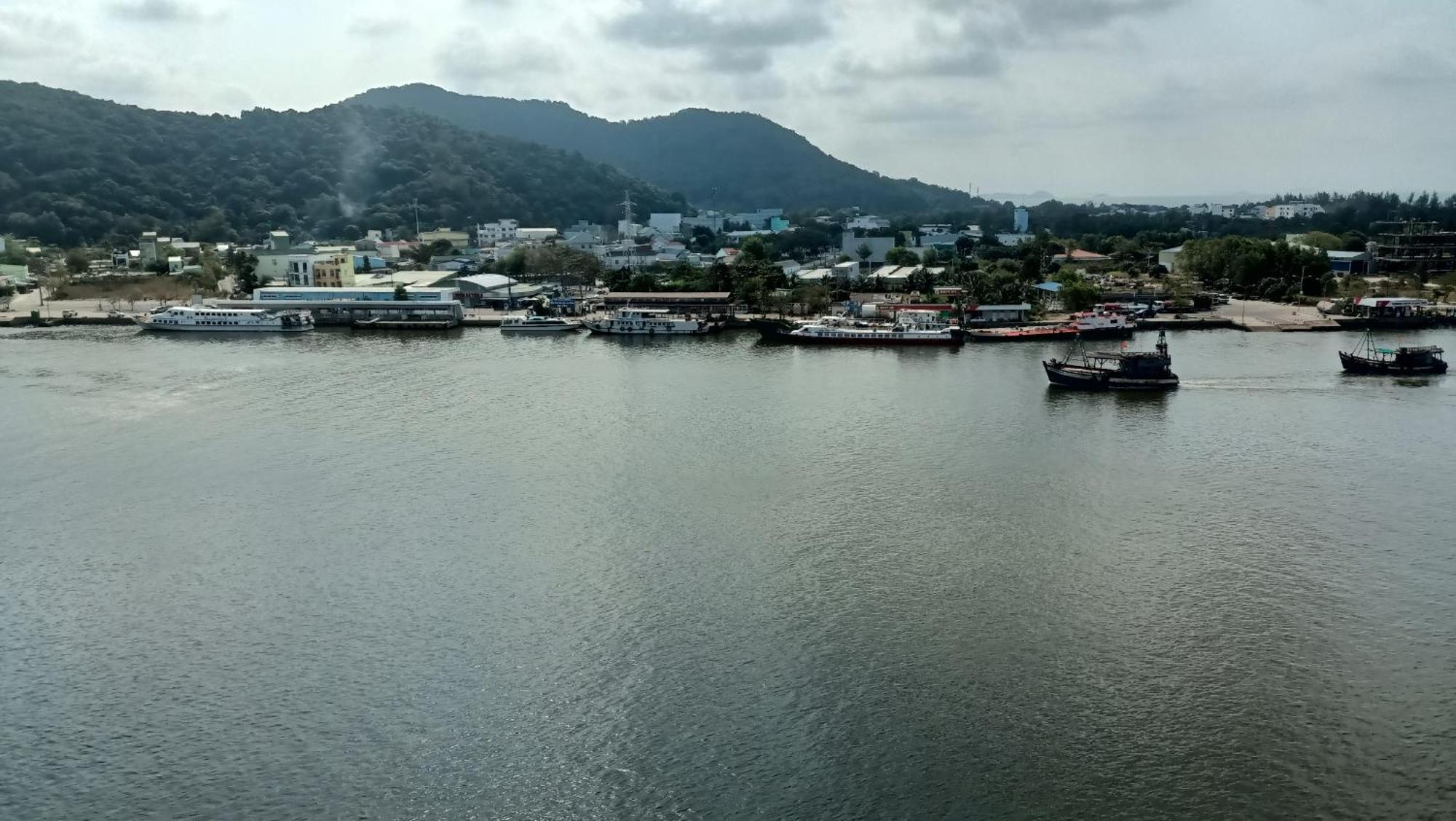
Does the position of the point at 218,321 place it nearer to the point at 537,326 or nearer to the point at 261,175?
the point at 537,326

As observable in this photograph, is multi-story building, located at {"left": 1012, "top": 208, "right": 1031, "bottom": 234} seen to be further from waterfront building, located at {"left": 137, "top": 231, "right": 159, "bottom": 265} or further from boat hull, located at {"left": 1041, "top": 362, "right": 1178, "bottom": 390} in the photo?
boat hull, located at {"left": 1041, "top": 362, "right": 1178, "bottom": 390}

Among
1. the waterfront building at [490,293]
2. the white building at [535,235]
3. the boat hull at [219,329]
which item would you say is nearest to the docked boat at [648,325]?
the waterfront building at [490,293]

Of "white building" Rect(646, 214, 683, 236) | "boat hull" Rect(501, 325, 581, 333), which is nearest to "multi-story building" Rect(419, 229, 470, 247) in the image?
"white building" Rect(646, 214, 683, 236)

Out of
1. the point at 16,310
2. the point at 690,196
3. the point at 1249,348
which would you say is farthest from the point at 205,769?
the point at 690,196

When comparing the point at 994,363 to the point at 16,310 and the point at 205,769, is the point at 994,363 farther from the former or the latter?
the point at 16,310

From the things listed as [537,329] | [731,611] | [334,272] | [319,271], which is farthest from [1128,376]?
[319,271]
